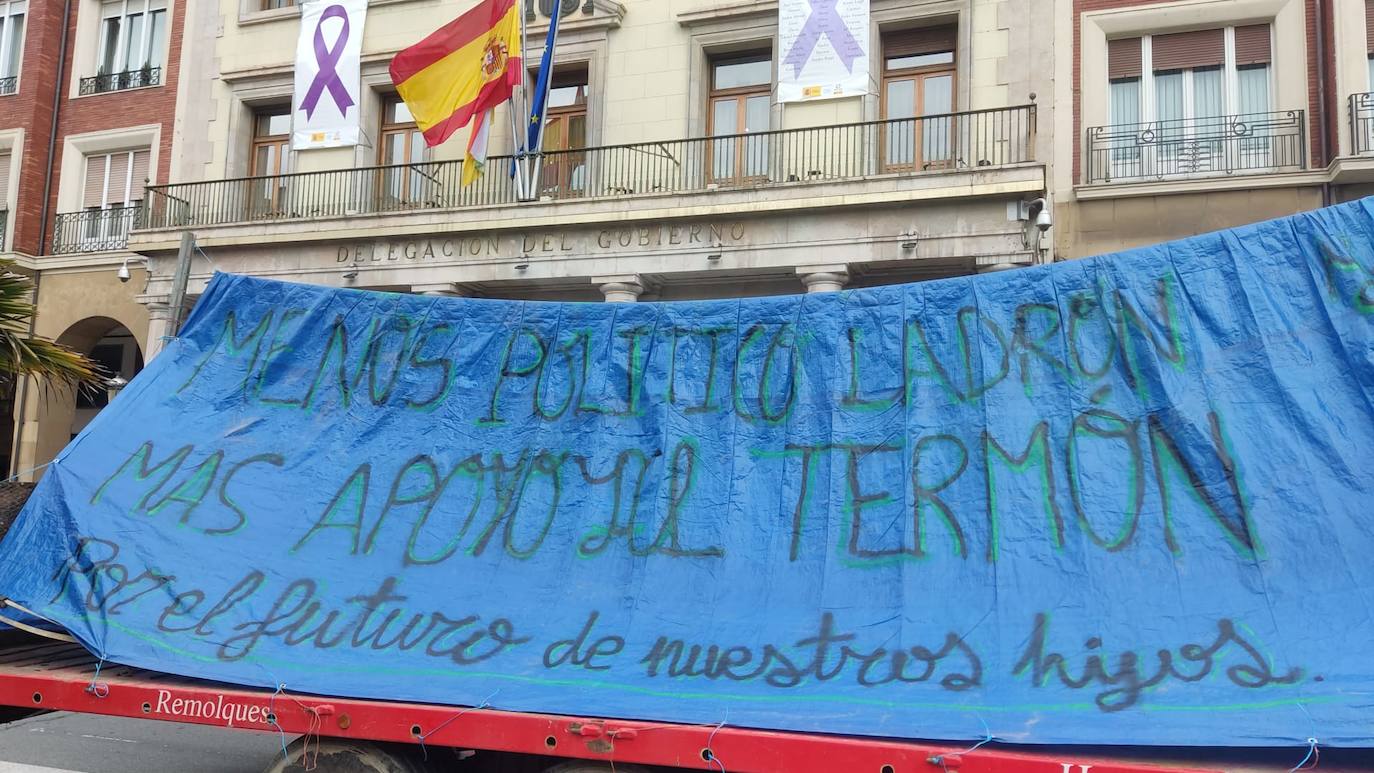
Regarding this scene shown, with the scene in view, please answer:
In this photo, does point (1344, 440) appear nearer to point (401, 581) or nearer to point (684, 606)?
point (684, 606)

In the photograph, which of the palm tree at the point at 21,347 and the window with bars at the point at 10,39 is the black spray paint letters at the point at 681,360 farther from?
the window with bars at the point at 10,39

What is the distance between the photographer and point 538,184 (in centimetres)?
1792

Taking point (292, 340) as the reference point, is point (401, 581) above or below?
below

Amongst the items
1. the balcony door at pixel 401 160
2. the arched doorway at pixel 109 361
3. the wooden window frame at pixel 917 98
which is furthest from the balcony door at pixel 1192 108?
the arched doorway at pixel 109 361

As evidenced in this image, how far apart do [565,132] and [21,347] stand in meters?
10.6

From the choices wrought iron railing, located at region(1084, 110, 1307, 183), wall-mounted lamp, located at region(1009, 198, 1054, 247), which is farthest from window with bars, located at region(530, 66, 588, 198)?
wrought iron railing, located at region(1084, 110, 1307, 183)

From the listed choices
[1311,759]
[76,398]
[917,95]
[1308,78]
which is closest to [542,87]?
[917,95]

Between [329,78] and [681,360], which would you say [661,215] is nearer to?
[329,78]

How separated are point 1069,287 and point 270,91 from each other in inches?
754

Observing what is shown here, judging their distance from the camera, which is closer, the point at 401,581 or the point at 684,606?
the point at 684,606

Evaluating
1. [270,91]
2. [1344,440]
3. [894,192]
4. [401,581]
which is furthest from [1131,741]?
[270,91]

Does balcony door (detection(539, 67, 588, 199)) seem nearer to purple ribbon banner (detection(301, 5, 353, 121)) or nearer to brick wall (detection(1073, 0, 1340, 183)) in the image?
purple ribbon banner (detection(301, 5, 353, 121))

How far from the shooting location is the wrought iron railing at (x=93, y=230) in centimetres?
2212

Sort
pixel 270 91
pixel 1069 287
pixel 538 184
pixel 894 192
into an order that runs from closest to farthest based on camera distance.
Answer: pixel 1069 287 < pixel 894 192 < pixel 538 184 < pixel 270 91
